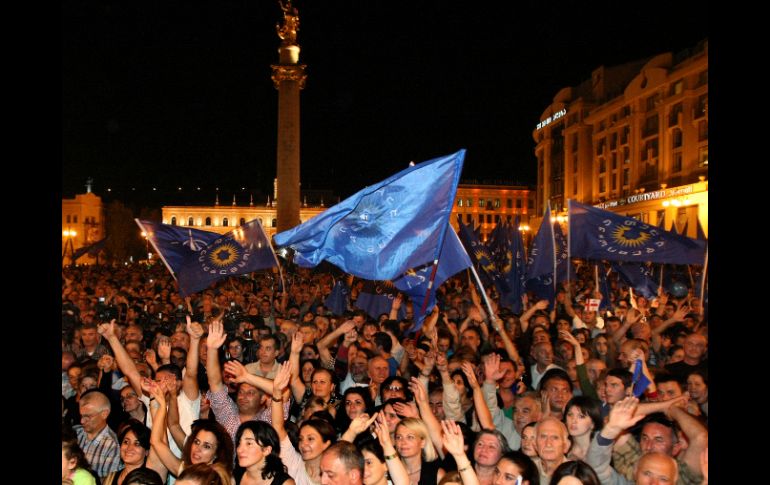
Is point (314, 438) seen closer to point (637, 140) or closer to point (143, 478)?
point (143, 478)

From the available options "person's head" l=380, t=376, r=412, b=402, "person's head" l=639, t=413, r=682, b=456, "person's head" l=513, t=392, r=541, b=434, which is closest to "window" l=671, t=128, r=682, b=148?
"person's head" l=513, t=392, r=541, b=434

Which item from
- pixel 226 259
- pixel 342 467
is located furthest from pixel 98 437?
pixel 226 259

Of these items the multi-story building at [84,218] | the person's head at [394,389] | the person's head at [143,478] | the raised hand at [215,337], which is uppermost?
the multi-story building at [84,218]

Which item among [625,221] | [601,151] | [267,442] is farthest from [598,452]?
[601,151]

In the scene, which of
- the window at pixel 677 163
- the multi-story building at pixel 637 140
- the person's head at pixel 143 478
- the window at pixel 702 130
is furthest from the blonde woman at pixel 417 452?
the window at pixel 677 163

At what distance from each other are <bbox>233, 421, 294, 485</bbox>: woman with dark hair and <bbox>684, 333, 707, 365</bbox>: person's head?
197 inches

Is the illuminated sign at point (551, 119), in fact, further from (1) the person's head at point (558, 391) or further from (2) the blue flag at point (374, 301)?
(1) the person's head at point (558, 391)

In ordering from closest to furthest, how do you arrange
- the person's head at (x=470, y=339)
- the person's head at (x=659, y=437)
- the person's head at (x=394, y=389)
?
the person's head at (x=659, y=437) → the person's head at (x=394, y=389) → the person's head at (x=470, y=339)

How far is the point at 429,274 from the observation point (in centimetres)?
778

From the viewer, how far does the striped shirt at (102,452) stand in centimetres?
544

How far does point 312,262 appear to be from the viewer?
26.7 ft

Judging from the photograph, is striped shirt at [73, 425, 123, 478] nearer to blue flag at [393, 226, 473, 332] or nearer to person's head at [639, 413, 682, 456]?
blue flag at [393, 226, 473, 332]

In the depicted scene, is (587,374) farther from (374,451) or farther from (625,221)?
(625,221)

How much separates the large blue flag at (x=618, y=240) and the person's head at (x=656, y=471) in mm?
6768
